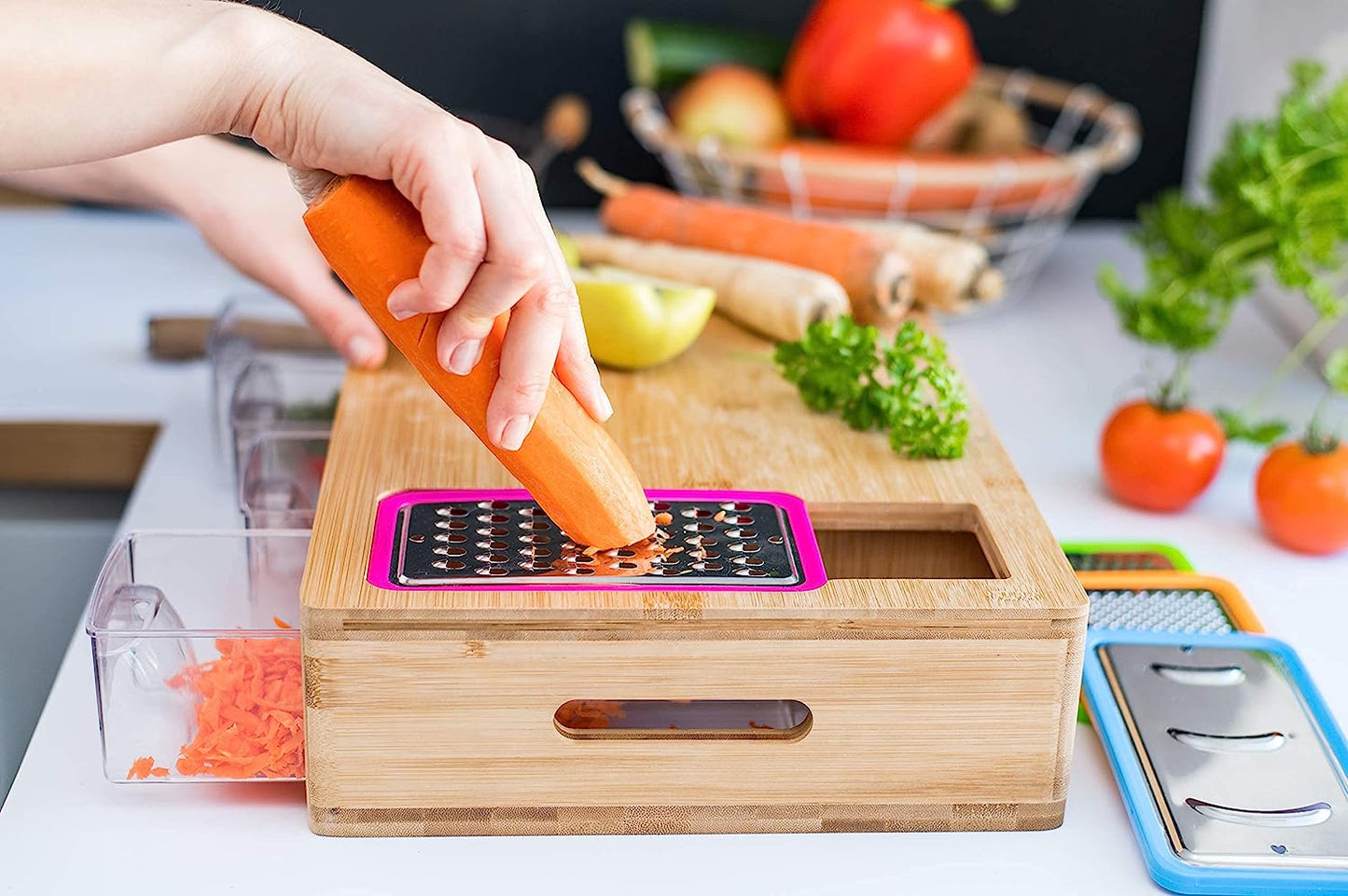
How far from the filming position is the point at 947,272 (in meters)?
1.19

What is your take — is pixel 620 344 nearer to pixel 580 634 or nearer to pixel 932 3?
pixel 580 634

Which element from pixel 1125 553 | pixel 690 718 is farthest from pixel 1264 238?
pixel 690 718

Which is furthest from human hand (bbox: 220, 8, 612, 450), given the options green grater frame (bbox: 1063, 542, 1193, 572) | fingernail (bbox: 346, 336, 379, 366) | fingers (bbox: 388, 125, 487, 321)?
green grater frame (bbox: 1063, 542, 1193, 572)

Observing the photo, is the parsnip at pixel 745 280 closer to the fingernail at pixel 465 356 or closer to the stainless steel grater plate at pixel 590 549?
the stainless steel grater plate at pixel 590 549

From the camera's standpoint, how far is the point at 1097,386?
1.37 m

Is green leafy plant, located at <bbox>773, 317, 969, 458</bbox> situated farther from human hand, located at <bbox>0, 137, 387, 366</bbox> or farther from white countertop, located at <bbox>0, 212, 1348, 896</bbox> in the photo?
human hand, located at <bbox>0, 137, 387, 366</bbox>

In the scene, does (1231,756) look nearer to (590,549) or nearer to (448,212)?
(590,549)

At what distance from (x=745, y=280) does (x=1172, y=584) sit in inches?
15.6

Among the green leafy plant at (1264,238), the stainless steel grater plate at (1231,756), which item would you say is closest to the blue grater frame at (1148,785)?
the stainless steel grater plate at (1231,756)

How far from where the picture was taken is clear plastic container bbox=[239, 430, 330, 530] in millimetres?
955

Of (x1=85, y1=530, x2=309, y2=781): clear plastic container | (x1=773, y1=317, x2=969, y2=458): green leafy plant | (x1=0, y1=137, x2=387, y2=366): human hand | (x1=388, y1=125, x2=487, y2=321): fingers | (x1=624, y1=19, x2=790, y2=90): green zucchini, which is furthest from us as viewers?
(x1=624, y1=19, x2=790, y2=90): green zucchini

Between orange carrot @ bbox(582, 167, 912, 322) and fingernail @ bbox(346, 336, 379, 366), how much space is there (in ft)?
1.17

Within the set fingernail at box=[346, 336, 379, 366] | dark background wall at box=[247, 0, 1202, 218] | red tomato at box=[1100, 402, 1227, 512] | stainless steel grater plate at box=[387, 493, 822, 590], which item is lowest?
stainless steel grater plate at box=[387, 493, 822, 590]

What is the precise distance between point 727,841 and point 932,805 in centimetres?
11
